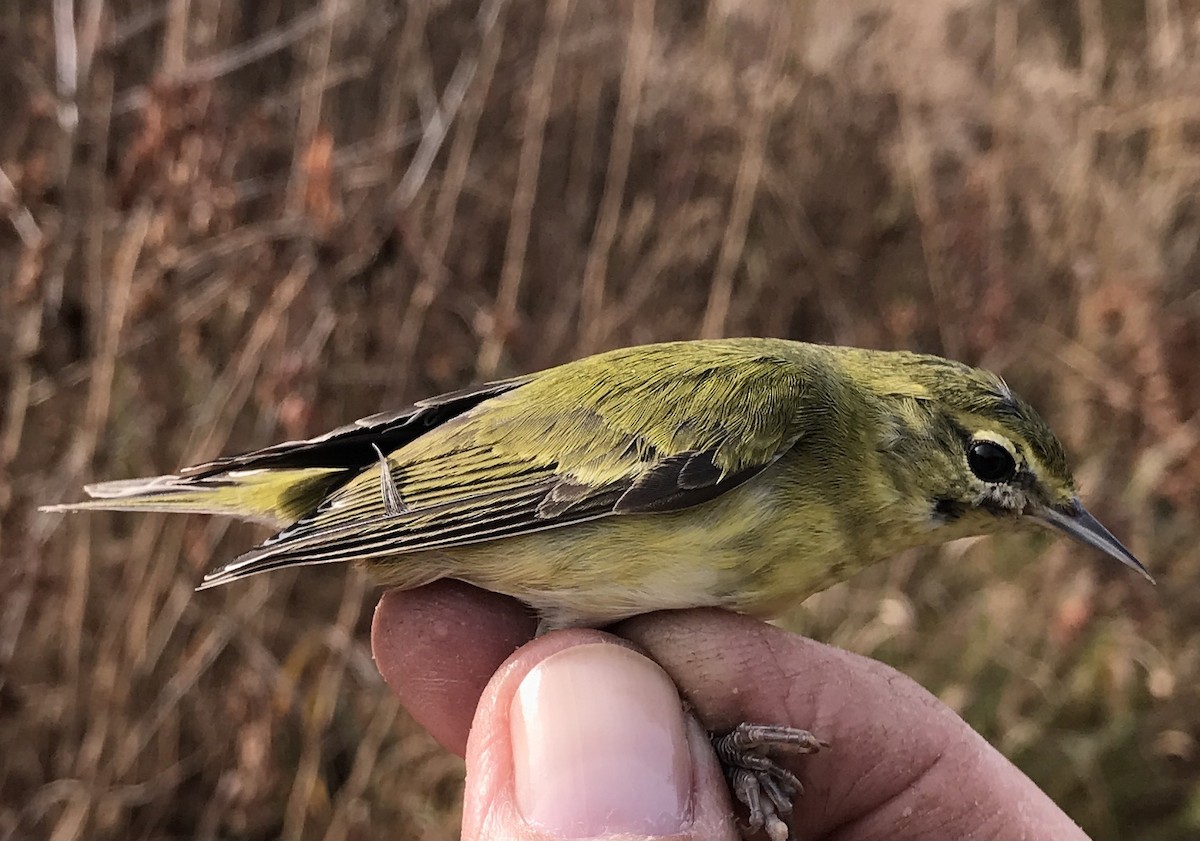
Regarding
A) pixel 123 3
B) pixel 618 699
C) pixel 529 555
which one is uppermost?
pixel 123 3

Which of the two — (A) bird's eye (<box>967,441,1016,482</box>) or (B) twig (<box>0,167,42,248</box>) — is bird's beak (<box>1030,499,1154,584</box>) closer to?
(A) bird's eye (<box>967,441,1016,482</box>)

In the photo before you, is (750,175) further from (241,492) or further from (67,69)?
(67,69)

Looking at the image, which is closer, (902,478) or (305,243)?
(902,478)

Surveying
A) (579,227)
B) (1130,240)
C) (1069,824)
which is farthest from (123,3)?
(1130,240)

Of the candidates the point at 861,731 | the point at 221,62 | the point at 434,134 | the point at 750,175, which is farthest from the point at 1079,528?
the point at 221,62

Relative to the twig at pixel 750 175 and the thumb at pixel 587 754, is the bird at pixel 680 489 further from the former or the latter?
the twig at pixel 750 175

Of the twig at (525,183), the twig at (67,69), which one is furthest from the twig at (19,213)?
the twig at (525,183)

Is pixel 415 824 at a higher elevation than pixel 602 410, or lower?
lower

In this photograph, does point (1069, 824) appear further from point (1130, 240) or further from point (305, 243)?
point (1130, 240)
